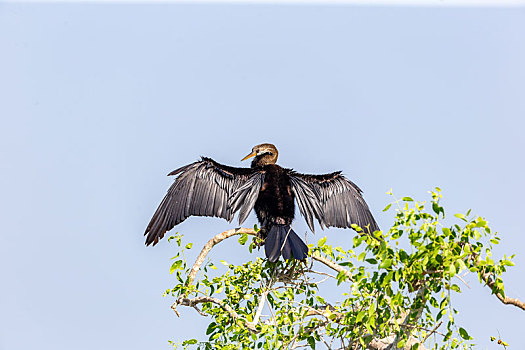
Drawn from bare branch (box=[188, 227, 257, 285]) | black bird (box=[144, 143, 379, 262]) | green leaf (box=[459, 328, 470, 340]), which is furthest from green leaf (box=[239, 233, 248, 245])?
green leaf (box=[459, 328, 470, 340])

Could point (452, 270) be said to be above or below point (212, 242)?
below

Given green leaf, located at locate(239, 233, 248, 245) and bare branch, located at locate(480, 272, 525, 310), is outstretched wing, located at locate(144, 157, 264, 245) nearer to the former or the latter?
green leaf, located at locate(239, 233, 248, 245)

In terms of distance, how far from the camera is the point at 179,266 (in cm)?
421

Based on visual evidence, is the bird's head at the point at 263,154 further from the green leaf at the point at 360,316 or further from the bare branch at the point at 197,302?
the green leaf at the point at 360,316

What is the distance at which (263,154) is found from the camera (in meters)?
6.26

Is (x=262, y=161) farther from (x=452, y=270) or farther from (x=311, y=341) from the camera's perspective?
(x=452, y=270)

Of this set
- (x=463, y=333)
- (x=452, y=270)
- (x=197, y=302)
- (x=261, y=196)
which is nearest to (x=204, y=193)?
(x=261, y=196)

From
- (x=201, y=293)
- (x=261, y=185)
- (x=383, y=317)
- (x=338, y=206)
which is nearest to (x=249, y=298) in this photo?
(x=201, y=293)

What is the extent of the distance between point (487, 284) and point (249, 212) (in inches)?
93.7

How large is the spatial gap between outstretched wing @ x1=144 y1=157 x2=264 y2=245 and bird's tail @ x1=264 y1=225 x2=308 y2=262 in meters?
0.61

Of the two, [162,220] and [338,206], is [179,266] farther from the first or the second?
[338,206]

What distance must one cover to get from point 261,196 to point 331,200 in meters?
0.85

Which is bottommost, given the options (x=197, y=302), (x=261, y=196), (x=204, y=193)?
(x=197, y=302)

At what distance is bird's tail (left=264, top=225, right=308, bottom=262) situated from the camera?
4703mm
